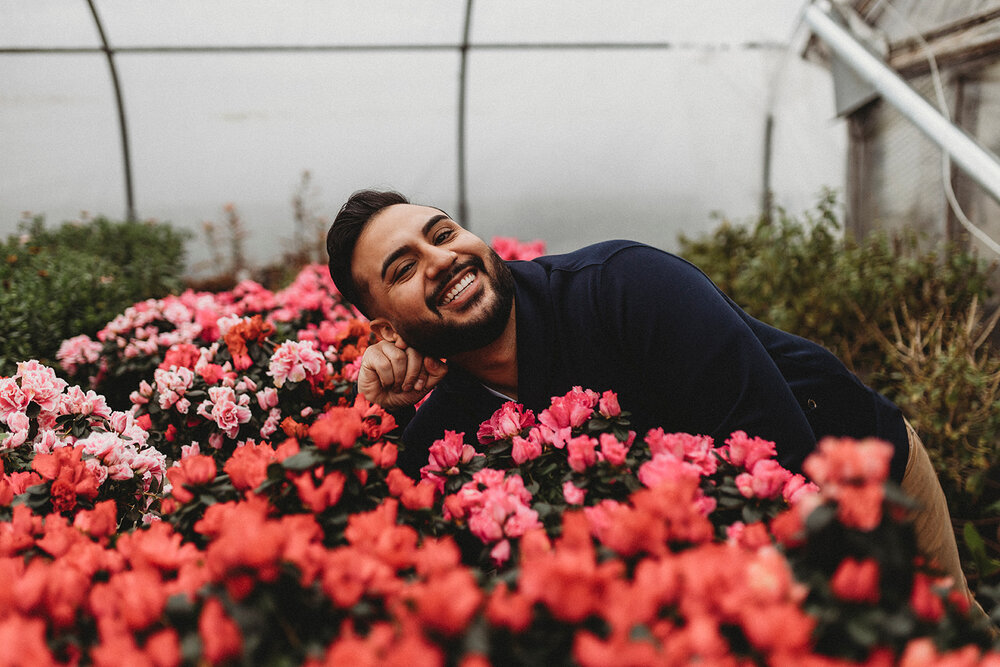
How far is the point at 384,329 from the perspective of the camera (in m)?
1.75

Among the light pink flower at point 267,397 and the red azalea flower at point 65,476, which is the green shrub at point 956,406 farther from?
the red azalea flower at point 65,476

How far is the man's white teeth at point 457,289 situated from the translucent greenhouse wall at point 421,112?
458 cm

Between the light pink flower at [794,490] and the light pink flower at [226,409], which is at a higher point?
the light pink flower at [794,490]

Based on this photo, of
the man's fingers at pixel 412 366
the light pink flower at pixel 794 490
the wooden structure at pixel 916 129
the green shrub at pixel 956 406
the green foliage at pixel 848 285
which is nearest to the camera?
the light pink flower at pixel 794 490

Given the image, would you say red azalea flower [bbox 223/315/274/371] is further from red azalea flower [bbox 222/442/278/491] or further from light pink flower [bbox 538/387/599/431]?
light pink flower [bbox 538/387/599/431]

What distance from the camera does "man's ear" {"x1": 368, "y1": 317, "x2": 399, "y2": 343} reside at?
1.72m

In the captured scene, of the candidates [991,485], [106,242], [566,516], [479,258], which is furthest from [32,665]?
[106,242]

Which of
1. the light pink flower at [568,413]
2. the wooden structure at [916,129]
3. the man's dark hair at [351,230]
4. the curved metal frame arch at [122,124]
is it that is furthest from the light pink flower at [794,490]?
the curved metal frame arch at [122,124]

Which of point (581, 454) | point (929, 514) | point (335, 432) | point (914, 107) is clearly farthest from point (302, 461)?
point (914, 107)

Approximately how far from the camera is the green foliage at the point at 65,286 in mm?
2576

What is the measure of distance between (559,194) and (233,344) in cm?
474

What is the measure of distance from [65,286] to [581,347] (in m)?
2.54

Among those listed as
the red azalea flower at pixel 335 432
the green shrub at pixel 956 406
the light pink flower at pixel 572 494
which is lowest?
the green shrub at pixel 956 406

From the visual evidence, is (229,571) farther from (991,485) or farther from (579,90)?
(579,90)
